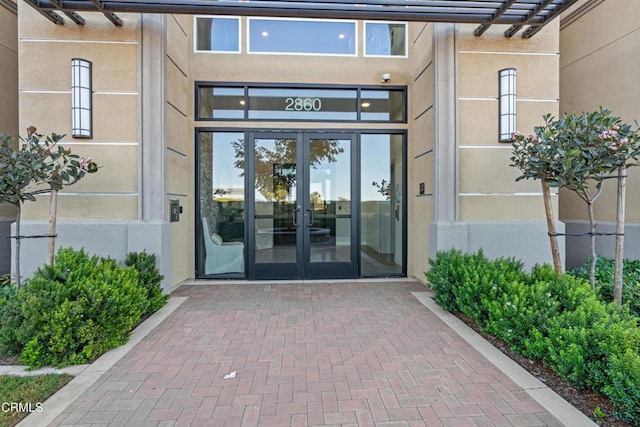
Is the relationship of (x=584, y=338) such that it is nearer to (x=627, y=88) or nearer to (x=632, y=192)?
(x=632, y=192)

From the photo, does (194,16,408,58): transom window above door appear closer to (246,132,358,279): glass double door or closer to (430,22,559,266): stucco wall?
(430,22,559,266): stucco wall

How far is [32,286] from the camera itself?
319 centimetres

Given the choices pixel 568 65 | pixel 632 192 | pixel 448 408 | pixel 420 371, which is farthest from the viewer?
pixel 568 65

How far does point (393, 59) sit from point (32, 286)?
246 inches

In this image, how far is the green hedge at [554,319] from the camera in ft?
7.29

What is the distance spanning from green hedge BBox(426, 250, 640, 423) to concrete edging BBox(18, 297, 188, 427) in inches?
144

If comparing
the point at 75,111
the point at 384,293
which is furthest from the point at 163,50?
the point at 384,293

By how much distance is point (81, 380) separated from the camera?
276 centimetres

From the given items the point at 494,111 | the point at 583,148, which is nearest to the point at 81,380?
the point at 583,148

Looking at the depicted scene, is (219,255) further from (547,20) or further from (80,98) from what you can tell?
(547,20)

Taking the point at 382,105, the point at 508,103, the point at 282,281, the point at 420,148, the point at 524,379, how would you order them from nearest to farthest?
the point at 524,379, the point at 508,103, the point at 420,148, the point at 282,281, the point at 382,105

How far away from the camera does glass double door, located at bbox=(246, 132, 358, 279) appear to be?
19.8ft
